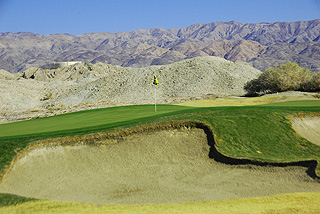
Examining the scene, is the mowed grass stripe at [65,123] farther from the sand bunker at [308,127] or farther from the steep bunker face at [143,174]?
the sand bunker at [308,127]

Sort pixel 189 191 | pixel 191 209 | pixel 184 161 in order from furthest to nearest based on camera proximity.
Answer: pixel 184 161, pixel 189 191, pixel 191 209

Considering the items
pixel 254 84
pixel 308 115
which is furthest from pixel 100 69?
pixel 308 115

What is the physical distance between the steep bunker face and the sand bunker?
4996mm

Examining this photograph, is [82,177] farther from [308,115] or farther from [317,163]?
[308,115]

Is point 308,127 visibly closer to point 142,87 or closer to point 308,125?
point 308,125

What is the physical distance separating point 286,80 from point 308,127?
29907mm

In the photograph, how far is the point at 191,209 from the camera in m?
10.2

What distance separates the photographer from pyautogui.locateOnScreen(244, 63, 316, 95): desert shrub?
149ft

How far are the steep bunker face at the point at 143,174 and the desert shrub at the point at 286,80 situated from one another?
34.0 metres

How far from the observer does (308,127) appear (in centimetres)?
1784

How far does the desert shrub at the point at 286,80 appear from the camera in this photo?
149ft

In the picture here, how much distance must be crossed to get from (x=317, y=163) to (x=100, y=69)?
332ft

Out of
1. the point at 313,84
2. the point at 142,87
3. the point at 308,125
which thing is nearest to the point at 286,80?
the point at 313,84

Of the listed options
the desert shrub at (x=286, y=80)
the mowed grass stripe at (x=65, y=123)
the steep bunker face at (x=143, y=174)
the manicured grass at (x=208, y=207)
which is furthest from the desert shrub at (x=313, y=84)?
the manicured grass at (x=208, y=207)
